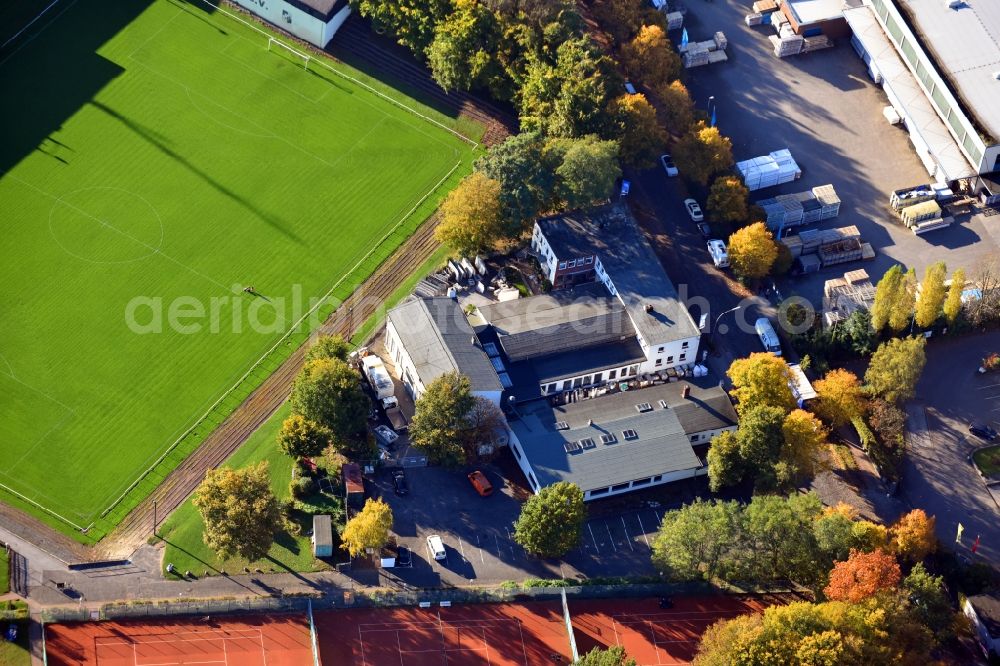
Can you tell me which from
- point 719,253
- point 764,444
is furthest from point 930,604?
point 719,253

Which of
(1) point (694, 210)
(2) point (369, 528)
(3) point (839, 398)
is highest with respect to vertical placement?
(1) point (694, 210)

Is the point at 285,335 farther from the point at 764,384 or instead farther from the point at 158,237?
the point at 764,384

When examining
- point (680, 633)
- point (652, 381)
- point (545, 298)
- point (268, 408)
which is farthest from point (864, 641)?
point (268, 408)

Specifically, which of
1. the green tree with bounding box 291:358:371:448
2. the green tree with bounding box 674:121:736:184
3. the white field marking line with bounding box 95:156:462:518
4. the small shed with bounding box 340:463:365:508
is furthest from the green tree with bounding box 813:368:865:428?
the white field marking line with bounding box 95:156:462:518

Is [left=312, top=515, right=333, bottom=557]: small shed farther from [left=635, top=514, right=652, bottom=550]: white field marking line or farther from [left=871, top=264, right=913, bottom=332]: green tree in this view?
[left=871, top=264, right=913, bottom=332]: green tree

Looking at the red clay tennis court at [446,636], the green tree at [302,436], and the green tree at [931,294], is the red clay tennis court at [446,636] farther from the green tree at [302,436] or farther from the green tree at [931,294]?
the green tree at [931,294]
